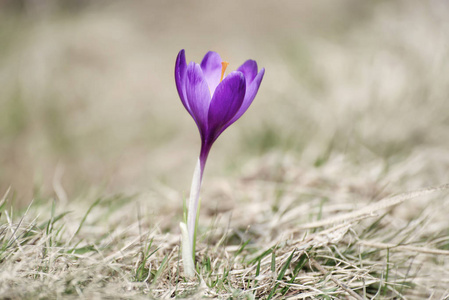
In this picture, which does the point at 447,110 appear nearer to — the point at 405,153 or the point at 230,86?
the point at 405,153

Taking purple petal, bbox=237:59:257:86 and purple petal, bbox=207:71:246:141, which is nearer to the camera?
purple petal, bbox=207:71:246:141

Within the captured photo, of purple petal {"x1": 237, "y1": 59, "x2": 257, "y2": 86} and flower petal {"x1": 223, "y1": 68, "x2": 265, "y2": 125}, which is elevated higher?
purple petal {"x1": 237, "y1": 59, "x2": 257, "y2": 86}

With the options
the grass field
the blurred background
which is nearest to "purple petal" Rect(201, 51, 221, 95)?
the grass field

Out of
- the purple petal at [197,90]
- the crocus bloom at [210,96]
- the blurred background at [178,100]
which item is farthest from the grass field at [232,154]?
the purple petal at [197,90]

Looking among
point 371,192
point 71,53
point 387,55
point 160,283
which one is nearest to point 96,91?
point 71,53

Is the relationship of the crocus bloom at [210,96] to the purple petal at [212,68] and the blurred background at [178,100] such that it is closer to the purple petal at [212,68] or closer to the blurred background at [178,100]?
the purple petal at [212,68]

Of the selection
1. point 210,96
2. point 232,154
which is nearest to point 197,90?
point 210,96

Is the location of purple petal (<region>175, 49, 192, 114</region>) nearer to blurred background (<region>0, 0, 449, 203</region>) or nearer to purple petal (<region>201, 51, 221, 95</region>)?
purple petal (<region>201, 51, 221, 95</region>)
